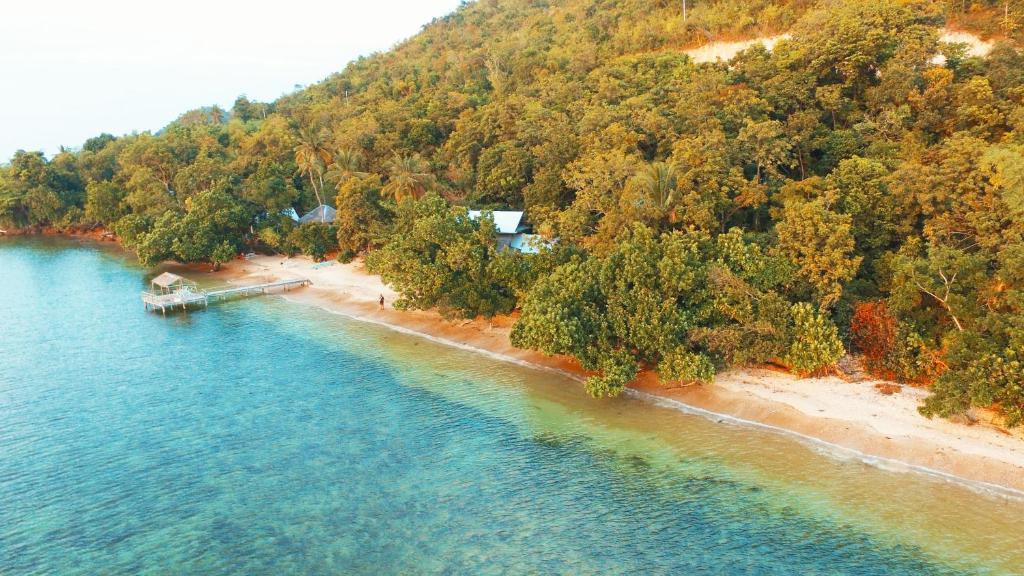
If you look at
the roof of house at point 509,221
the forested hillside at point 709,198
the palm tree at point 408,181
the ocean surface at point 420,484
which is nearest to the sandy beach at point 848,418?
the ocean surface at point 420,484

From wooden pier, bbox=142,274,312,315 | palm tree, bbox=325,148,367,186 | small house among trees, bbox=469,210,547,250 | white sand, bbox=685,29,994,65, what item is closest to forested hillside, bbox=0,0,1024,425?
palm tree, bbox=325,148,367,186

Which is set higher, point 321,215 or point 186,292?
point 321,215

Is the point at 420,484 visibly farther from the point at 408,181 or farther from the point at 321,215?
the point at 321,215

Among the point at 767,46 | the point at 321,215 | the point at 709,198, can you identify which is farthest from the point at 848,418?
the point at 321,215

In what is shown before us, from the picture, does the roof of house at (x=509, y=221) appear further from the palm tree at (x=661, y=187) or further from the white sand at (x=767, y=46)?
the white sand at (x=767, y=46)

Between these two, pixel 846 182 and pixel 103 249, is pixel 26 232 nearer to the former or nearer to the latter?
pixel 103 249

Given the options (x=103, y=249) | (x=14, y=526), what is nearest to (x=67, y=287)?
(x=103, y=249)
